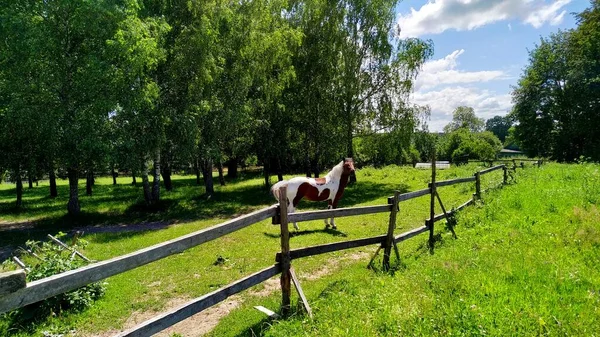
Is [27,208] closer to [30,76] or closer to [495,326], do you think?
[30,76]

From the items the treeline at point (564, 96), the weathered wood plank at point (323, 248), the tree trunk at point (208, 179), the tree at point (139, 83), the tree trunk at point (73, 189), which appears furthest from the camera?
the treeline at point (564, 96)

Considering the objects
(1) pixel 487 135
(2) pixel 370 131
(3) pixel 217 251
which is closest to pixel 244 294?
(3) pixel 217 251

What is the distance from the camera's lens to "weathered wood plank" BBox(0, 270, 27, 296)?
2129 mm

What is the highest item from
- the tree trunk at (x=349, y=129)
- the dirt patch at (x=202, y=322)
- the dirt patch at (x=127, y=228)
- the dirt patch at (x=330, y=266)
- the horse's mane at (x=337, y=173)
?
the tree trunk at (x=349, y=129)

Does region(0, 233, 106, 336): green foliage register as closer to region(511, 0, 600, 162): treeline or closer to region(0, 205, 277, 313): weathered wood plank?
region(0, 205, 277, 313): weathered wood plank

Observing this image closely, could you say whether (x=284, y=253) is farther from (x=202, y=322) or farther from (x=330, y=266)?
(x=330, y=266)

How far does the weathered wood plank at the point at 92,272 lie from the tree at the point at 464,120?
4054 inches

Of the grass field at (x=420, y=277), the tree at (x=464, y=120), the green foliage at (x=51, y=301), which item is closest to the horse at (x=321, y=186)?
the grass field at (x=420, y=277)

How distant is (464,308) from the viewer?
13.7 ft

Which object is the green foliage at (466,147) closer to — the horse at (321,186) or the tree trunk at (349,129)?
the tree trunk at (349,129)

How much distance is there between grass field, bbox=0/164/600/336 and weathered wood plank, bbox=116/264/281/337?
2.37 ft

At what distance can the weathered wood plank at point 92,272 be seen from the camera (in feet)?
7.64

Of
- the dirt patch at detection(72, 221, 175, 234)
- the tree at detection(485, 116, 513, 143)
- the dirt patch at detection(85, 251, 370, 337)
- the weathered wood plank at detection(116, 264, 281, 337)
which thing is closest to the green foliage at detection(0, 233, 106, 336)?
the dirt patch at detection(85, 251, 370, 337)

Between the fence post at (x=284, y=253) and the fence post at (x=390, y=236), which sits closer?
the fence post at (x=284, y=253)
